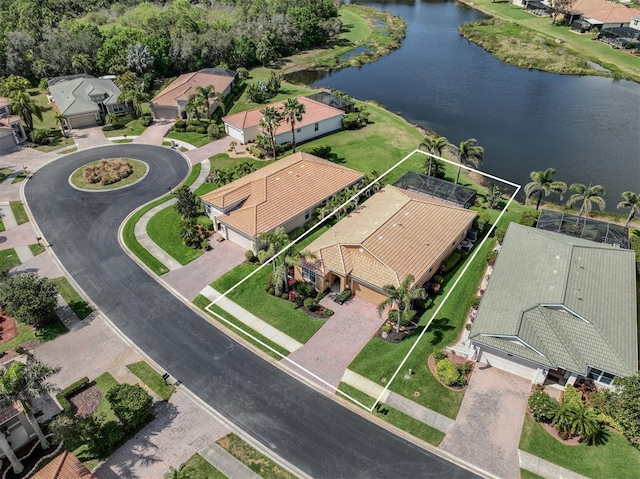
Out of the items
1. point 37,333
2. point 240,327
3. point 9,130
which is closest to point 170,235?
point 37,333

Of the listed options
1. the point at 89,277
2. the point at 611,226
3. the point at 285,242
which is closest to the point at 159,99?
the point at 89,277

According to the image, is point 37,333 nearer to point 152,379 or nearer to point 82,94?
point 152,379

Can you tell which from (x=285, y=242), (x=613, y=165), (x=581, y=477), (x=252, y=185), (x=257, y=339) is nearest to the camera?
(x=581, y=477)

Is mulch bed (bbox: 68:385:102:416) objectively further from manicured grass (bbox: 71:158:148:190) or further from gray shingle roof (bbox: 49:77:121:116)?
gray shingle roof (bbox: 49:77:121:116)

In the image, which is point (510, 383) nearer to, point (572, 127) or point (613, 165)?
point (613, 165)

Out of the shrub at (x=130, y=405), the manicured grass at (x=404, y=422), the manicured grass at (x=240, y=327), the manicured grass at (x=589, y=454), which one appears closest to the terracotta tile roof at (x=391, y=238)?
the manicured grass at (x=240, y=327)

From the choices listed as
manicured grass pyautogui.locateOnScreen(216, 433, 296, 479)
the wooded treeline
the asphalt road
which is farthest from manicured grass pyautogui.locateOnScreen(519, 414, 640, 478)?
the wooded treeline

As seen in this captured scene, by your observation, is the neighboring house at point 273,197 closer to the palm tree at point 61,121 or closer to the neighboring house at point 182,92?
the neighboring house at point 182,92
